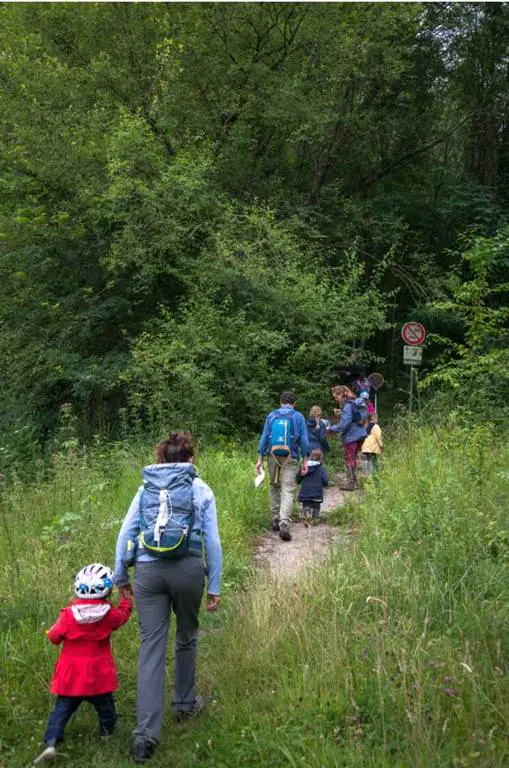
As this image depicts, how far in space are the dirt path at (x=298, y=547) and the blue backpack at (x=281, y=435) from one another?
963mm

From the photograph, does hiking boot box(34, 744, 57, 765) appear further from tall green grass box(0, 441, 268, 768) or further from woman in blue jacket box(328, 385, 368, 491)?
woman in blue jacket box(328, 385, 368, 491)

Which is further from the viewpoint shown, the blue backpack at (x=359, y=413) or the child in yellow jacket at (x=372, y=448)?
the blue backpack at (x=359, y=413)

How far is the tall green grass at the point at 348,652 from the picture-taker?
11.2 feet

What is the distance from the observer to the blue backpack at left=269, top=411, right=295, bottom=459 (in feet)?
27.8

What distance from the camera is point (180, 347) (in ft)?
44.5

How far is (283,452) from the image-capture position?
8.46 meters

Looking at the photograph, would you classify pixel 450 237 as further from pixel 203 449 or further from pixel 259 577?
pixel 259 577

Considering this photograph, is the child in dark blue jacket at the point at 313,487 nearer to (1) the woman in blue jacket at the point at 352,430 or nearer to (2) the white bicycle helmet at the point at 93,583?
(1) the woman in blue jacket at the point at 352,430

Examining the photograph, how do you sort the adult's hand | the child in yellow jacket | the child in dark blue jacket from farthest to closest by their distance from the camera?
A: the child in yellow jacket, the child in dark blue jacket, the adult's hand

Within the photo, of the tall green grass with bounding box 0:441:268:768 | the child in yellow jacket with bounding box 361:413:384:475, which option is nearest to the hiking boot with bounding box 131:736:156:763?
the tall green grass with bounding box 0:441:268:768

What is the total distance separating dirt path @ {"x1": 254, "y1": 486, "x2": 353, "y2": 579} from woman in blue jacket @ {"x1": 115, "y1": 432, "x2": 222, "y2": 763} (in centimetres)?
141

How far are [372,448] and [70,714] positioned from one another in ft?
23.2

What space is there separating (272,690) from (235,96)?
1645 cm

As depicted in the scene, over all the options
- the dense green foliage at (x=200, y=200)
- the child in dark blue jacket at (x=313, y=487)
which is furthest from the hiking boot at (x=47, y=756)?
the dense green foliage at (x=200, y=200)
